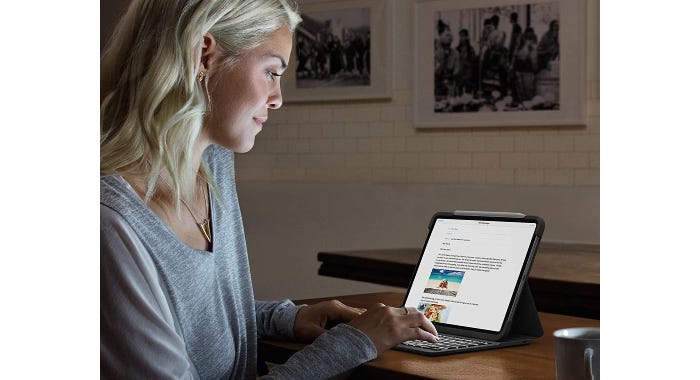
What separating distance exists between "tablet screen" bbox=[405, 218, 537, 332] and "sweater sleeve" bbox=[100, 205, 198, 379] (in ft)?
2.19

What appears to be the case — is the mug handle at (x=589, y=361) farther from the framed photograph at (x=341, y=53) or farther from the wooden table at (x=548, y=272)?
the framed photograph at (x=341, y=53)

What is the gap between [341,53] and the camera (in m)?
5.52

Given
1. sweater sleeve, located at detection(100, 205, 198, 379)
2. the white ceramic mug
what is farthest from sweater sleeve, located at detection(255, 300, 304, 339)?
the white ceramic mug

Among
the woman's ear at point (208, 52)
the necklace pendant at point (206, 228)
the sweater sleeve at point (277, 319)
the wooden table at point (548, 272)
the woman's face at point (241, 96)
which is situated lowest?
the wooden table at point (548, 272)

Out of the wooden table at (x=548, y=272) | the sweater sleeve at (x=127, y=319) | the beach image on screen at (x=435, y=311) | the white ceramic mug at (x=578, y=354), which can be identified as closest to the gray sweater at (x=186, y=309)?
the sweater sleeve at (x=127, y=319)

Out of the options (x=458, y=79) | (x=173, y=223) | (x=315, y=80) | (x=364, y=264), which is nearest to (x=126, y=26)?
(x=173, y=223)

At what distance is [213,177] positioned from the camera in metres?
2.12

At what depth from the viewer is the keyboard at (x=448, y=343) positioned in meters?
1.76

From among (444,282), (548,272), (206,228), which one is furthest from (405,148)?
(206,228)

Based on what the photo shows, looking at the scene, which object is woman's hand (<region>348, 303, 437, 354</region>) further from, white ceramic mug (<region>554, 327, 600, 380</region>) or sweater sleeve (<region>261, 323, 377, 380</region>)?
white ceramic mug (<region>554, 327, 600, 380</region>)

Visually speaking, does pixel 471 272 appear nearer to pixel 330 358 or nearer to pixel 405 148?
pixel 330 358

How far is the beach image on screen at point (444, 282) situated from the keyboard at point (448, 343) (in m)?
0.13

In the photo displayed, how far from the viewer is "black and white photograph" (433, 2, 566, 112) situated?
473cm
